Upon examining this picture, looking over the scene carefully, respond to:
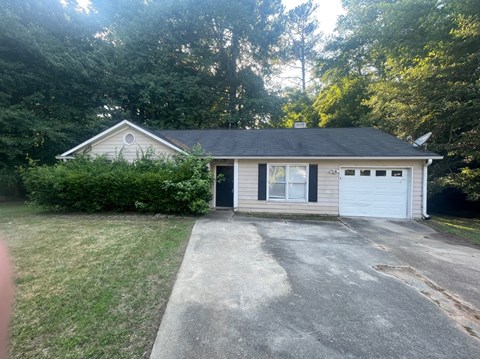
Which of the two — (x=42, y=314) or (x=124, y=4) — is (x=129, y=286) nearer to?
(x=42, y=314)

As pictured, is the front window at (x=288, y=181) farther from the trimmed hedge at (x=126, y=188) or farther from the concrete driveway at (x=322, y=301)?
the concrete driveway at (x=322, y=301)

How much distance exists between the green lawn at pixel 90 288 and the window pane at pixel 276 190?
430 cm

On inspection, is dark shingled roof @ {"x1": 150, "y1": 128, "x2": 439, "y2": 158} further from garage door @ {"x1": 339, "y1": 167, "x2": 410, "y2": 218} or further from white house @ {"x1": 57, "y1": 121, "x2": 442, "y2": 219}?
garage door @ {"x1": 339, "y1": 167, "x2": 410, "y2": 218}

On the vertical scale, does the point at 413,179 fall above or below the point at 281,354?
above

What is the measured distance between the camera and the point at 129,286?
339 cm

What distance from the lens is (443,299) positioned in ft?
10.9

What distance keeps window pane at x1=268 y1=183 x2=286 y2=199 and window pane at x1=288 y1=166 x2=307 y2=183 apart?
46 cm

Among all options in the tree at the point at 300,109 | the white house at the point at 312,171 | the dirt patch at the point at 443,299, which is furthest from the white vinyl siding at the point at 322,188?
the tree at the point at 300,109

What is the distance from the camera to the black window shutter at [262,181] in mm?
9547

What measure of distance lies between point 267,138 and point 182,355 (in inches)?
403

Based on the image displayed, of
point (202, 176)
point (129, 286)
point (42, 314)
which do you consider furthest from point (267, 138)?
point (42, 314)

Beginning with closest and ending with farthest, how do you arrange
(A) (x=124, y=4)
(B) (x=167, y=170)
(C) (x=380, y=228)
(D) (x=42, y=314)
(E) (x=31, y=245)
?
1. (D) (x=42, y=314)
2. (E) (x=31, y=245)
3. (C) (x=380, y=228)
4. (B) (x=167, y=170)
5. (A) (x=124, y=4)

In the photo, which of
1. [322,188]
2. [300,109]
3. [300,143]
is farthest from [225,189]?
[300,109]

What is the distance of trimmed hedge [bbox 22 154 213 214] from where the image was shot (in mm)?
8203
